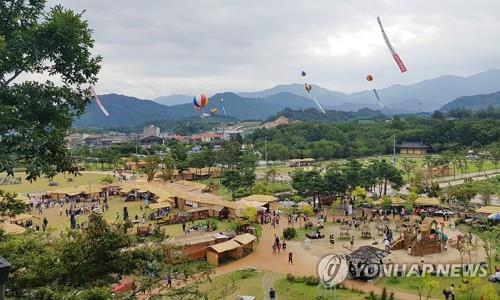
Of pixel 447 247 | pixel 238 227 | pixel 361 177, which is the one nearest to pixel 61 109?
pixel 238 227

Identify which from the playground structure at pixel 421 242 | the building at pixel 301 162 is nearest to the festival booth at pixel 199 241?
the playground structure at pixel 421 242

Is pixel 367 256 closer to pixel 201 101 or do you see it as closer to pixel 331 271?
pixel 331 271

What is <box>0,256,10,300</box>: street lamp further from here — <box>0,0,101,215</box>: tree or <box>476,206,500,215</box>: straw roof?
<box>476,206,500,215</box>: straw roof

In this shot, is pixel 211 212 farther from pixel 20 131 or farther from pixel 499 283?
pixel 20 131

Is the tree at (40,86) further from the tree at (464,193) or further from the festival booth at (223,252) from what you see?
the tree at (464,193)

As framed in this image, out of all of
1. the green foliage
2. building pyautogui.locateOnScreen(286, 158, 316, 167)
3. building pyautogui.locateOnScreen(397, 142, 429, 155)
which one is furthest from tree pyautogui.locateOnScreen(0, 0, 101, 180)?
building pyautogui.locateOnScreen(397, 142, 429, 155)

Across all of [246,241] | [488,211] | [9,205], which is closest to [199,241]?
[246,241]
